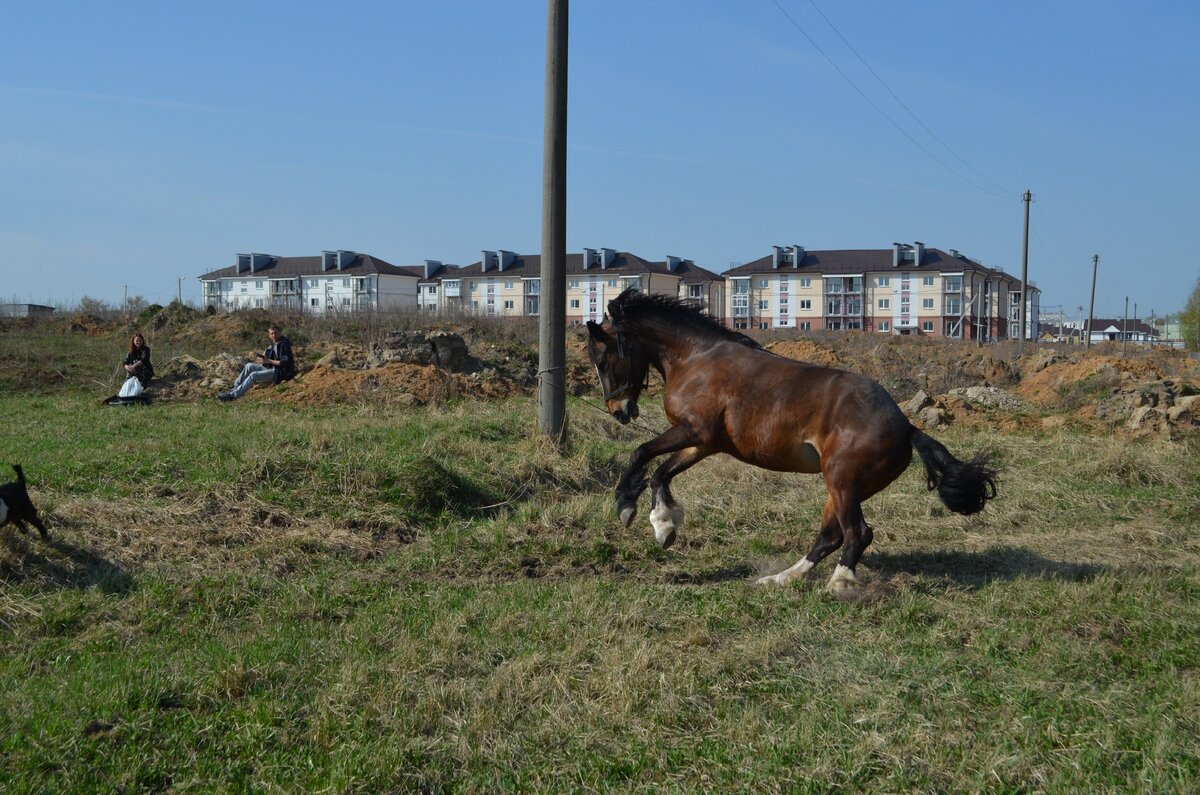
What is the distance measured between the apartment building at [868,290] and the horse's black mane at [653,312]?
283 feet

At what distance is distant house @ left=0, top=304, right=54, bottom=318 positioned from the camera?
109 feet

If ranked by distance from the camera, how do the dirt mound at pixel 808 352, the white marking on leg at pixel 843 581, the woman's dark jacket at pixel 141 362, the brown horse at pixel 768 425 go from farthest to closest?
the dirt mound at pixel 808 352, the woman's dark jacket at pixel 141 362, the brown horse at pixel 768 425, the white marking on leg at pixel 843 581

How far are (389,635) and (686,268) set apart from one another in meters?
101

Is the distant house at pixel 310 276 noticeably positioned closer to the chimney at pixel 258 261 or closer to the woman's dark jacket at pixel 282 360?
the chimney at pixel 258 261

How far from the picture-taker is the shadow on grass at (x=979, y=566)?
26.5ft

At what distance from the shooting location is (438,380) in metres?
18.5

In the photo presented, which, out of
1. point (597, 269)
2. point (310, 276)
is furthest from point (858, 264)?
point (310, 276)

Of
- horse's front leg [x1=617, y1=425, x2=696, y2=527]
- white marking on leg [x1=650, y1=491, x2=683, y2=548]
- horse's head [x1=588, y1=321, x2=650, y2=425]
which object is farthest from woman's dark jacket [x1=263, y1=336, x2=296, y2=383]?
white marking on leg [x1=650, y1=491, x2=683, y2=548]

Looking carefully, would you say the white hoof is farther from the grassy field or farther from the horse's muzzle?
the horse's muzzle

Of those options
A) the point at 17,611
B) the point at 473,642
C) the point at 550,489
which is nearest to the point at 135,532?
the point at 17,611

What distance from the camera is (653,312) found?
9.21 m

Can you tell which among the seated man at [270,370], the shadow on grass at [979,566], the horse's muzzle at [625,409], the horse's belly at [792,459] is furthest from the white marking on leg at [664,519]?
the seated man at [270,370]

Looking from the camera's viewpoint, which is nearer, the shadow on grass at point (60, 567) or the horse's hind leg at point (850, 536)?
the shadow on grass at point (60, 567)

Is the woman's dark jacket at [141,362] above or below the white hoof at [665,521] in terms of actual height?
above
